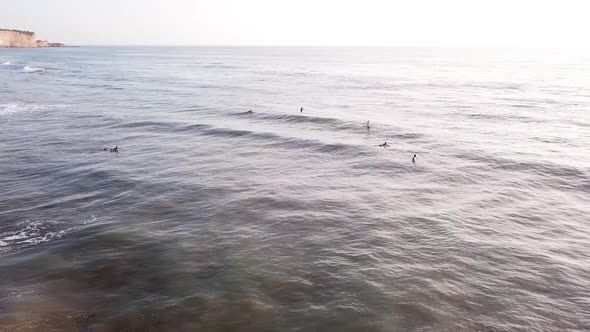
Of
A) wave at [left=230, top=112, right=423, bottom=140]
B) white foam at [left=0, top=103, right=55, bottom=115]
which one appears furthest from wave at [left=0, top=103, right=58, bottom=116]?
wave at [left=230, top=112, right=423, bottom=140]

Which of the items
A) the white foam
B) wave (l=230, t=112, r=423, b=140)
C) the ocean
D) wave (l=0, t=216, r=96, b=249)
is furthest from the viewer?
the white foam

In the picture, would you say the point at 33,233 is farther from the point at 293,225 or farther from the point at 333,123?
the point at 333,123

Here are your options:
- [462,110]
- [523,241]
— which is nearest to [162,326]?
[523,241]

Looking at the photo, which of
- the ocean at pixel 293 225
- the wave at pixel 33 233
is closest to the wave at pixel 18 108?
the ocean at pixel 293 225

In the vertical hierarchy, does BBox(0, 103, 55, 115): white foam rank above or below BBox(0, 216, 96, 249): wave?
above

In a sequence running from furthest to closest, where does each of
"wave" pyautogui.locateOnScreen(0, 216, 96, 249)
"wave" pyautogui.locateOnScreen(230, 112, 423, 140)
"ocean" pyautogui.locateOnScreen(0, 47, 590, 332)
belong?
"wave" pyautogui.locateOnScreen(230, 112, 423, 140)
"wave" pyautogui.locateOnScreen(0, 216, 96, 249)
"ocean" pyautogui.locateOnScreen(0, 47, 590, 332)

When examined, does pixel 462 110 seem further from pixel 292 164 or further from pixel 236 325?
pixel 236 325

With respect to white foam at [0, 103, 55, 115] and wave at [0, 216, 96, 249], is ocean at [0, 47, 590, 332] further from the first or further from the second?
white foam at [0, 103, 55, 115]

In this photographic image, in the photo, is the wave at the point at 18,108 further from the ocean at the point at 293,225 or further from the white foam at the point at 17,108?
the ocean at the point at 293,225

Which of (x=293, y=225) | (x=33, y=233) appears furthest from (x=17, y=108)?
(x=293, y=225)
